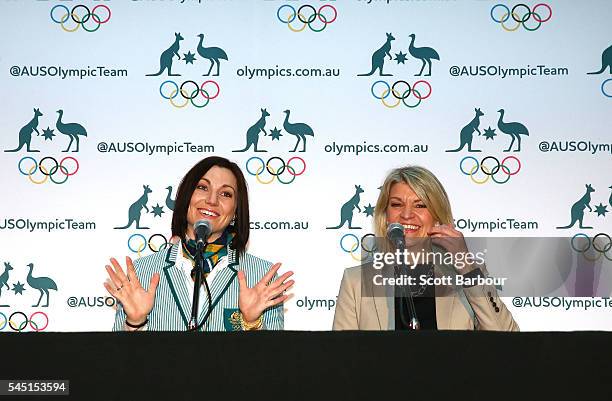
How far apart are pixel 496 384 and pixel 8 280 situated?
11.1 ft

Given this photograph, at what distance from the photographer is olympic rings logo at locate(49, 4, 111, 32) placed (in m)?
4.37

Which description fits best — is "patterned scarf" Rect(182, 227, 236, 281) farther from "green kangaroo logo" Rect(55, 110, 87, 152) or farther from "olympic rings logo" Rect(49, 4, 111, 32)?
"olympic rings logo" Rect(49, 4, 111, 32)

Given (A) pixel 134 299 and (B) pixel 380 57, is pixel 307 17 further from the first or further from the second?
(A) pixel 134 299

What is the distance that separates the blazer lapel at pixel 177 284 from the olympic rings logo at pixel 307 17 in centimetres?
195

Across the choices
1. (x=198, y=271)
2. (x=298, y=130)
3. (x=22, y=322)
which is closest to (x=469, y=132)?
(x=298, y=130)

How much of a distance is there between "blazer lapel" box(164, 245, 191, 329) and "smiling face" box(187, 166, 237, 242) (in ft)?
0.70

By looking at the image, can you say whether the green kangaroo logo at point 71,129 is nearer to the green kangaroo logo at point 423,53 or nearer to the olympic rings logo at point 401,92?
the olympic rings logo at point 401,92

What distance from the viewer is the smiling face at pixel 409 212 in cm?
290

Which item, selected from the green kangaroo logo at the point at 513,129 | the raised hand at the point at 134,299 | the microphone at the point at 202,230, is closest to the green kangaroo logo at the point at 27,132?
the raised hand at the point at 134,299

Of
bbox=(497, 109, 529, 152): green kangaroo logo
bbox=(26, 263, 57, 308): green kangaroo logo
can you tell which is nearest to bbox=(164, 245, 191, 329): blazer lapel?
bbox=(26, 263, 57, 308): green kangaroo logo

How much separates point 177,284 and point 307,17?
2159mm

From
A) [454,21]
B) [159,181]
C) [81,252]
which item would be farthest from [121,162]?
[454,21]

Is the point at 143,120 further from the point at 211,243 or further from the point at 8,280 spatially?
the point at 211,243

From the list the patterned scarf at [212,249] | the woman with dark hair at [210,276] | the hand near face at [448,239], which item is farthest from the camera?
the patterned scarf at [212,249]
